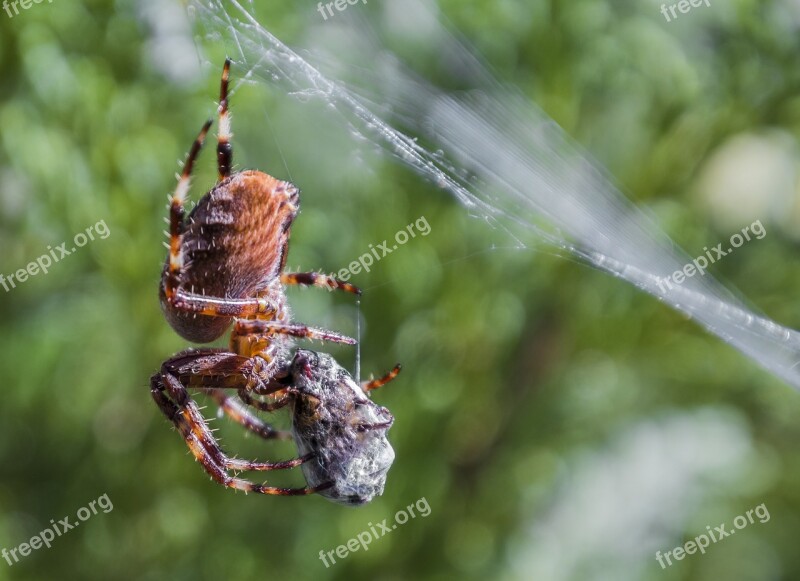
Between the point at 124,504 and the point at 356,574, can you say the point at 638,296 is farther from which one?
the point at 124,504

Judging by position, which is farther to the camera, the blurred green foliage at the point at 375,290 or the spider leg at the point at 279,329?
the blurred green foliage at the point at 375,290

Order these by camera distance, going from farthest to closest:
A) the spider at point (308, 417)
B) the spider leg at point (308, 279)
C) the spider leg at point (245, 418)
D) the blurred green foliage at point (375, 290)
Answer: the blurred green foliage at point (375, 290) → the spider leg at point (245, 418) → the spider leg at point (308, 279) → the spider at point (308, 417)

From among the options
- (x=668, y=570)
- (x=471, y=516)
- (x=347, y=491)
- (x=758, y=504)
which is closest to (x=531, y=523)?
(x=471, y=516)

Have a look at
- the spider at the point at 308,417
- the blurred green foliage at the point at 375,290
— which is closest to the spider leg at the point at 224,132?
the spider at the point at 308,417

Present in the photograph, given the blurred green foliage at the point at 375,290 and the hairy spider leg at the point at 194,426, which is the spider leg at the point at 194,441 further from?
the blurred green foliage at the point at 375,290

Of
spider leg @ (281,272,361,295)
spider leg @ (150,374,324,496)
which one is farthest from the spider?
spider leg @ (281,272,361,295)

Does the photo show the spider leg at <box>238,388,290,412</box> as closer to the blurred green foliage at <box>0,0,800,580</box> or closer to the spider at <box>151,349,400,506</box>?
the spider at <box>151,349,400,506</box>

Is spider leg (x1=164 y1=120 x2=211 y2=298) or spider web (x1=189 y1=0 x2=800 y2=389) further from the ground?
spider leg (x1=164 y1=120 x2=211 y2=298)
